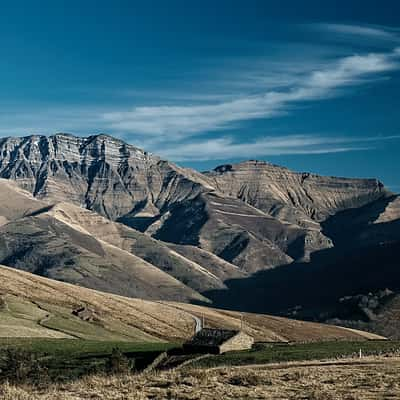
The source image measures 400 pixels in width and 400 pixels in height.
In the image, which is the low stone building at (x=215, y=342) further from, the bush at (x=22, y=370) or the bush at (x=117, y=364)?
the bush at (x=22, y=370)

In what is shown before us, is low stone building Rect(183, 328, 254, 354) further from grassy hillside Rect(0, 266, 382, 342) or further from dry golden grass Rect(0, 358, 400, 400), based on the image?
dry golden grass Rect(0, 358, 400, 400)

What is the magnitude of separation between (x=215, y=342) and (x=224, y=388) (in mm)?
43399

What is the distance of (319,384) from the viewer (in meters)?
26.9

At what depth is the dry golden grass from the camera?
2319 cm

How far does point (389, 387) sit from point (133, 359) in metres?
37.3

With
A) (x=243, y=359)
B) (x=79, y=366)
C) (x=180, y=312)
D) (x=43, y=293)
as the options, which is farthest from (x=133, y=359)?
(x=180, y=312)

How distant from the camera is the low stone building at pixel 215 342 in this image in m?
66.6

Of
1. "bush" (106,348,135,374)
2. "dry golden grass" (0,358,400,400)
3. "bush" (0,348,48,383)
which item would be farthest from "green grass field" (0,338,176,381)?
"dry golden grass" (0,358,400,400)

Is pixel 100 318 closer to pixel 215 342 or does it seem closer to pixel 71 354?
pixel 215 342

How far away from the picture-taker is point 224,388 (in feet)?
82.0

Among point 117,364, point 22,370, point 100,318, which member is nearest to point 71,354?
point 117,364

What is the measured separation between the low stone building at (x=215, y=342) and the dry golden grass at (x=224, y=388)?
3663cm

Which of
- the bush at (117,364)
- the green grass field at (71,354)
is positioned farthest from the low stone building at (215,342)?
the bush at (117,364)

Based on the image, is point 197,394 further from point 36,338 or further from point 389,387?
point 36,338
